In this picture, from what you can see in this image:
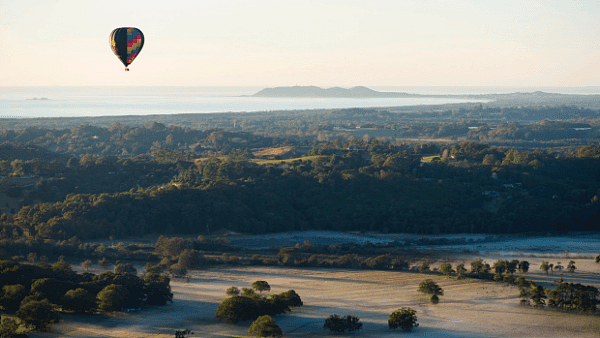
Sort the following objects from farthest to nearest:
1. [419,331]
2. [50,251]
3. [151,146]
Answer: [151,146]
[50,251]
[419,331]

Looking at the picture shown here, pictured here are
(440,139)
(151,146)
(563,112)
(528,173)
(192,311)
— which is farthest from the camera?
(563,112)

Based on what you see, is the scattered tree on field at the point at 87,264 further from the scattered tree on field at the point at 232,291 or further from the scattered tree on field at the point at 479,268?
the scattered tree on field at the point at 479,268

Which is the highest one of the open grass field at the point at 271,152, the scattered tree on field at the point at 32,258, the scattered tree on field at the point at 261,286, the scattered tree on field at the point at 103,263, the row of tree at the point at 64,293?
the open grass field at the point at 271,152

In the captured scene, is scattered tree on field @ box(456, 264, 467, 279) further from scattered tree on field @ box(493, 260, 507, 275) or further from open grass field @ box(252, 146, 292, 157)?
open grass field @ box(252, 146, 292, 157)

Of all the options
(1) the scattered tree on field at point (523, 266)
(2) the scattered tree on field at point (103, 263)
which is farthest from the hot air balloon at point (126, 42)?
(1) the scattered tree on field at point (523, 266)

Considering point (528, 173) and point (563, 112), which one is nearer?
point (528, 173)

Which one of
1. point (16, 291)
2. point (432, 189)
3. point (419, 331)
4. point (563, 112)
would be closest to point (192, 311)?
point (16, 291)

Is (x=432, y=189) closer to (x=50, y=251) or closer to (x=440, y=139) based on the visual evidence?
(x=50, y=251)
